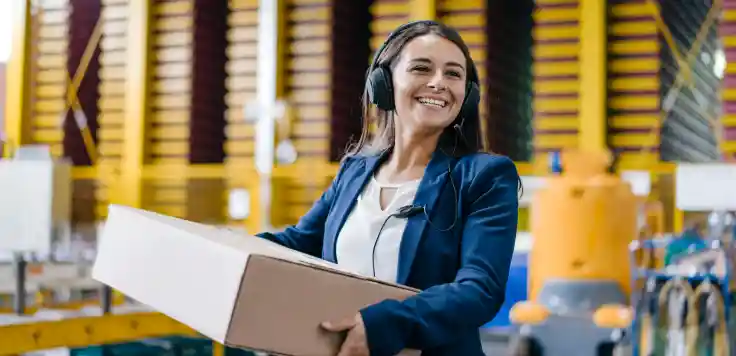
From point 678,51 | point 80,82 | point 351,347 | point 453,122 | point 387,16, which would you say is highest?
point 387,16

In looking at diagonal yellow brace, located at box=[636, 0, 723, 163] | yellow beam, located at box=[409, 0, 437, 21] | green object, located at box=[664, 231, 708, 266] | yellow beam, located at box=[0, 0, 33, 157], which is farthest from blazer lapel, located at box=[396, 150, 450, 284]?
yellow beam, located at box=[0, 0, 33, 157]

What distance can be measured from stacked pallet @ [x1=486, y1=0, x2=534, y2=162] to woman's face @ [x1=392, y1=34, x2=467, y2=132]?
3.08 meters

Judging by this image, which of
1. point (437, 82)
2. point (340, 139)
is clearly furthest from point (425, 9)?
point (437, 82)

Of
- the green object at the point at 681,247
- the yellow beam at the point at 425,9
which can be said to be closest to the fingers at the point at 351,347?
the green object at the point at 681,247

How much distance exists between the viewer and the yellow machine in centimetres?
333

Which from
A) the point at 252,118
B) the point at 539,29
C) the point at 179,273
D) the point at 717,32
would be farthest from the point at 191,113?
the point at 179,273

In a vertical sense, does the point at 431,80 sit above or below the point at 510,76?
below

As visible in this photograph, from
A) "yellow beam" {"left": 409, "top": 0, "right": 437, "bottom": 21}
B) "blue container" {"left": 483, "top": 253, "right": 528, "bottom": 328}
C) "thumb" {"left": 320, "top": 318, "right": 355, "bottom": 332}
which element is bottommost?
"blue container" {"left": 483, "top": 253, "right": 528, "bottom": 328}

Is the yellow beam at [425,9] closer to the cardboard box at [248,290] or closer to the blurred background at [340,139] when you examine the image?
the blurred background at [340,139]

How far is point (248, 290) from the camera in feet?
3.00

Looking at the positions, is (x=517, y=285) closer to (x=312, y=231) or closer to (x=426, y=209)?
(x=312, y=231)

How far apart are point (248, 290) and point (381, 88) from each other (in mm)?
386

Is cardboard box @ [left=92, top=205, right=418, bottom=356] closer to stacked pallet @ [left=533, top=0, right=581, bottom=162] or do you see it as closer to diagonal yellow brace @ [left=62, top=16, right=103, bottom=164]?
stacked pallet @ [left=533, top=0, right=581, bottom=162]

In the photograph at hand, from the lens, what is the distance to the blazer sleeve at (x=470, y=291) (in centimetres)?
97
